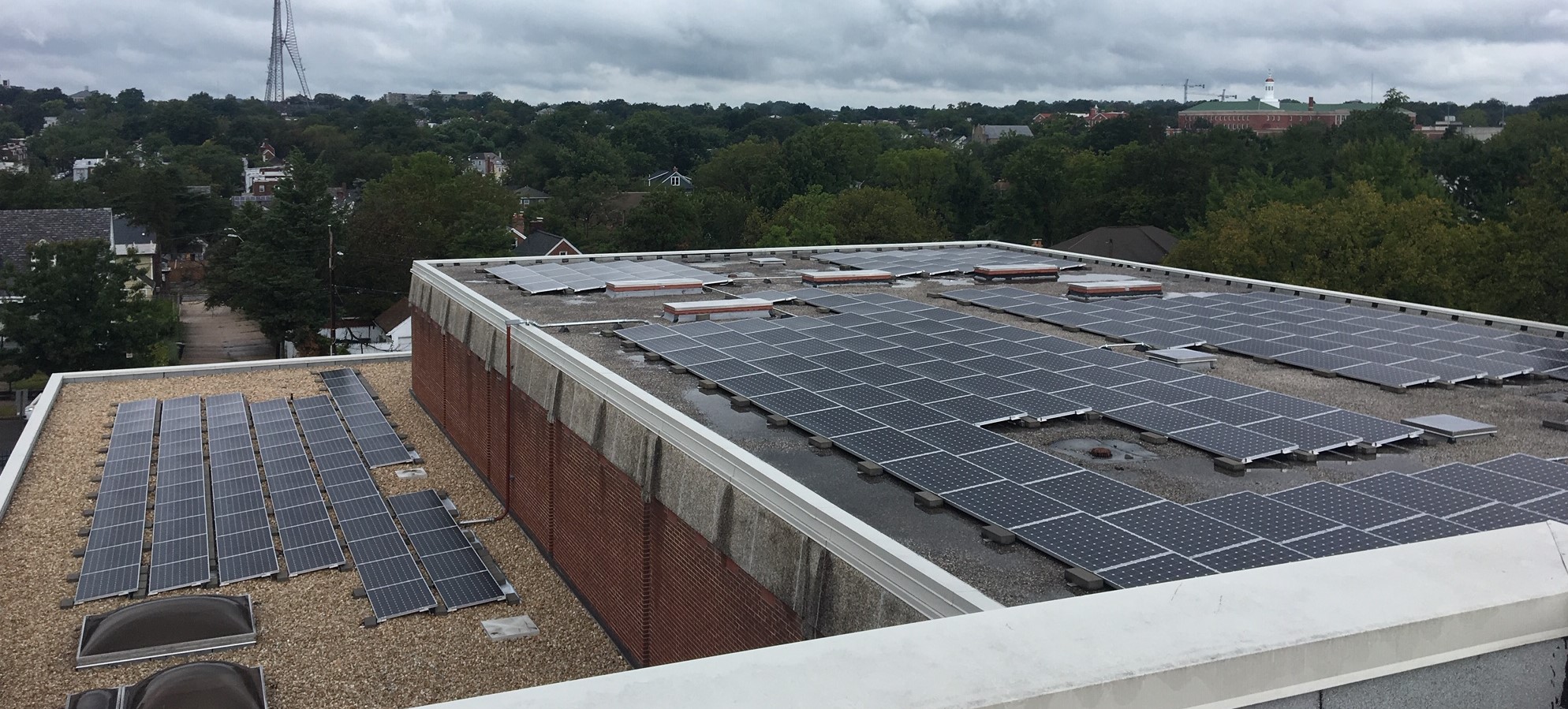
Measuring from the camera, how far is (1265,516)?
985 cm

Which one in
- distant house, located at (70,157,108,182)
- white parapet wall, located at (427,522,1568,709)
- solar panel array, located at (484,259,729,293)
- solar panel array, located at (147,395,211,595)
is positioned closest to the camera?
white parapet wall, located at (427,522,1568,709)

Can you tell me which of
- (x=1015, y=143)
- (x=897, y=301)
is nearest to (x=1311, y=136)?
(x=1015, y=143)

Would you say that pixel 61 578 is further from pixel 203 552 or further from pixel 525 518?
pixel 525 518

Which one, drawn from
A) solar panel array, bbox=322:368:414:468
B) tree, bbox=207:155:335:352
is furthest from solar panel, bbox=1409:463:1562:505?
tree, bbox=207:155:335:352

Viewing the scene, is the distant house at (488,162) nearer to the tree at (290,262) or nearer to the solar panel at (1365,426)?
the tree at (290,262)

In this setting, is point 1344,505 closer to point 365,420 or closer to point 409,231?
point 365,420

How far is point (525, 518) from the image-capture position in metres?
19.3

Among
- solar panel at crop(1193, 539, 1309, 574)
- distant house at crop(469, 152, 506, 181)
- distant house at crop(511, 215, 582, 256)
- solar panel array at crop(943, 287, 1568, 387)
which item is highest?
distant house at crop(469, 152, 506, 181)

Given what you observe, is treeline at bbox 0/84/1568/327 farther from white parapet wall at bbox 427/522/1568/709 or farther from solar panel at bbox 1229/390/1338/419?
white parapet wall at bbox 427/522/1568/709

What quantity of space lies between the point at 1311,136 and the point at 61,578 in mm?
93836

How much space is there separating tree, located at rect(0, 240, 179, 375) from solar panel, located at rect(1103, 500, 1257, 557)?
151 feet

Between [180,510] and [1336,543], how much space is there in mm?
18455

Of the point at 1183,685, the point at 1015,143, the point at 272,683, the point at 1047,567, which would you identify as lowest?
the point at 272,683

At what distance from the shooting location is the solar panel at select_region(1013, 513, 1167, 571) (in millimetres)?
8879
